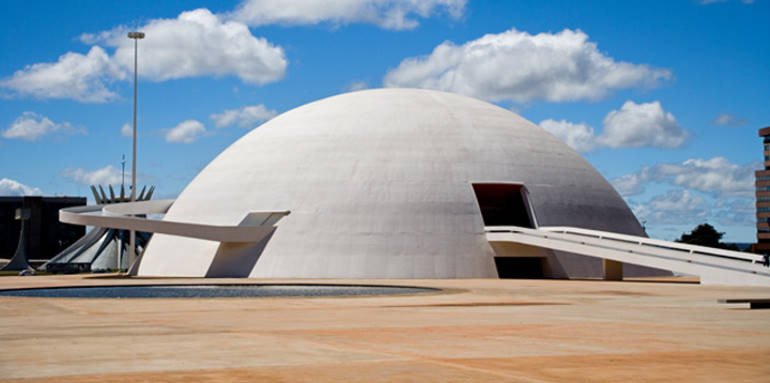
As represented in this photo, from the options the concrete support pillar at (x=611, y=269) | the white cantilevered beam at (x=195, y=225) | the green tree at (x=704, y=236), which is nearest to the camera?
the concrete support pillar at (x=611, y=269)

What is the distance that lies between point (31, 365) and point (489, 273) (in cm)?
3837

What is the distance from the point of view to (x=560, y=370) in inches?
417

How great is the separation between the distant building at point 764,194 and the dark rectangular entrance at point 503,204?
10119 cm

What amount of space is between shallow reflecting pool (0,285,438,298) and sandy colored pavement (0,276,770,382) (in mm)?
6327

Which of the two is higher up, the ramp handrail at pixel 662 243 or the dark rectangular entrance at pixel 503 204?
the dark rectangular entrance at pixel 503 204

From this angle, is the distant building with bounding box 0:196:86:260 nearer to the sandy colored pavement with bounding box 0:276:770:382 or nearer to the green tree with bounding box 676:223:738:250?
the green tree with bounding box 676:223:738:250

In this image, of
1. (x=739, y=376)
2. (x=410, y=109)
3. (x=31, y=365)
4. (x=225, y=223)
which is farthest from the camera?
(x=410, y=109)

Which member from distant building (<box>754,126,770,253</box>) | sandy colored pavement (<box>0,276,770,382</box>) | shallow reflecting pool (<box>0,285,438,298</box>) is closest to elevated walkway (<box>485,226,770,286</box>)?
shallow reflecting pool (<box>0,285,438,298</box>)

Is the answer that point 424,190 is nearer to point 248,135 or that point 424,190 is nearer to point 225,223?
point 225,223

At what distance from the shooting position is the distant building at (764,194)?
14588 cm

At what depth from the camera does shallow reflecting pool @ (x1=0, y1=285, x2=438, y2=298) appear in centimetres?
3033

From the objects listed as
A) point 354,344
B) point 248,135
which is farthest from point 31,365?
point 248,135

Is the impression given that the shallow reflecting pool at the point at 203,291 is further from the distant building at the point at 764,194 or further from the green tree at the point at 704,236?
the distant building at the point at 764,194

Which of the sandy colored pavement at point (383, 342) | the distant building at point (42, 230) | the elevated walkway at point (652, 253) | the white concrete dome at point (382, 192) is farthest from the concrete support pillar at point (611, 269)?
the distant building at point (42, 230)
